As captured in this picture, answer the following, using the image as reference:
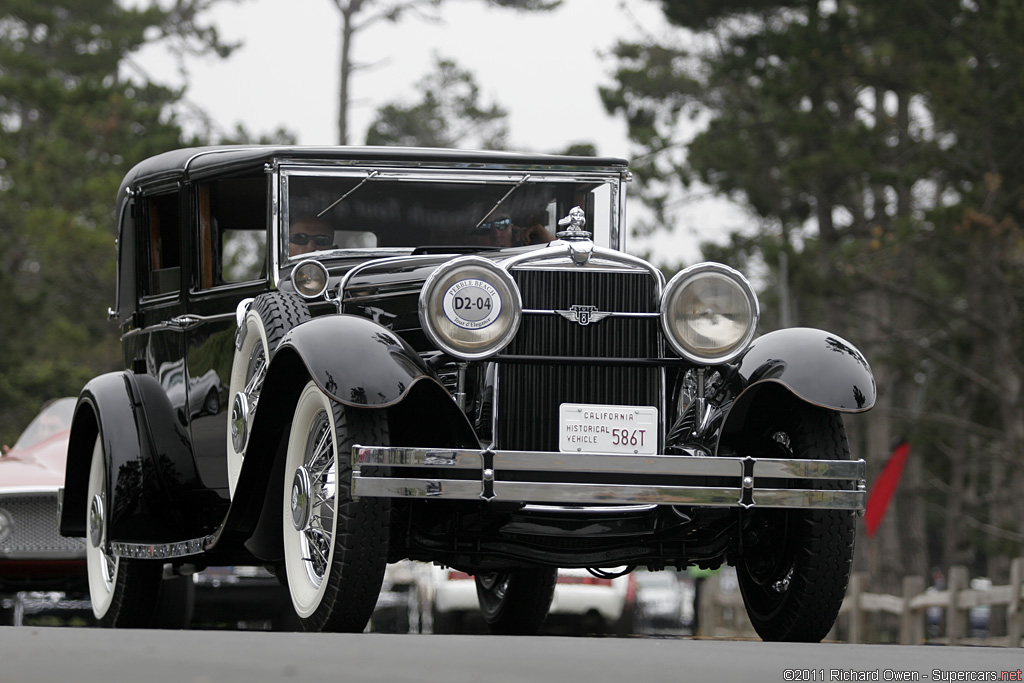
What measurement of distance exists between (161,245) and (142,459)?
126cm

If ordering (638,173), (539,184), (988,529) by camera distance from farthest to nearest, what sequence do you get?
(638,173) → (988,529) → (539,184)

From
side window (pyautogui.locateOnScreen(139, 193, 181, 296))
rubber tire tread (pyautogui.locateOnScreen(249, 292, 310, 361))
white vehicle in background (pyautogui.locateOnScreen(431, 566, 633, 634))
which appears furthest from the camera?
white vehicle in background (pyautogui.locateOnScreen(431, 566, 633, 634))

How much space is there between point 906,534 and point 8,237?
2118 cm

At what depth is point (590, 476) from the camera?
17.9 ft

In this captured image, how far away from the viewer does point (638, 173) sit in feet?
86.8

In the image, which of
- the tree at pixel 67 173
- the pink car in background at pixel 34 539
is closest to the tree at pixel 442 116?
the tree at pixel 67 173

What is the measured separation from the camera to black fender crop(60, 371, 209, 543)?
23.0 feet

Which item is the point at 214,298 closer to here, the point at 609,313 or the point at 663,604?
the point at 609,313

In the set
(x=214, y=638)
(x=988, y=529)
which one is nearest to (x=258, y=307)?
(x=214, y=638)

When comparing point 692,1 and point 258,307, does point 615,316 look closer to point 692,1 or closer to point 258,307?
point 258,307

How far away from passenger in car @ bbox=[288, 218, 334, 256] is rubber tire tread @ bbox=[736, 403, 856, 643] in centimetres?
235

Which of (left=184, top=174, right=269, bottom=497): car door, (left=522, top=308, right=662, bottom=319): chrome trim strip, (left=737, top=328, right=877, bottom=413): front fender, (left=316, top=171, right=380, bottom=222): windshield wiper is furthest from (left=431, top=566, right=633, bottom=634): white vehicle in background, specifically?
(left=522, top=308, right=662, bottom=319): chrome trim strip

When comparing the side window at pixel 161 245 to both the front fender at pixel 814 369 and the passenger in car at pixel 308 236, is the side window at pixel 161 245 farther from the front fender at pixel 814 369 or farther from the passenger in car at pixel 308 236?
the front fender at pixel 814 369

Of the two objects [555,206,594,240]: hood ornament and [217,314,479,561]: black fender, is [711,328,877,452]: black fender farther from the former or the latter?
[217,314,479,561]: black fender
